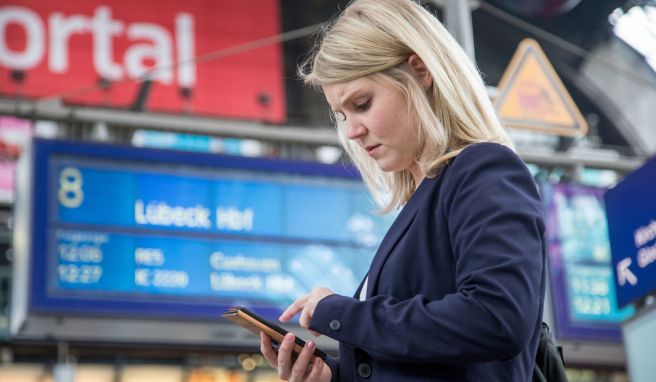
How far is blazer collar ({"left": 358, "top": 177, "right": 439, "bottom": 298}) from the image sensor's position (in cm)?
225

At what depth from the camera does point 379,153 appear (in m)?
2.31

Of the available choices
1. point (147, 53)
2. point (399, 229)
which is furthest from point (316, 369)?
point (147, 53)

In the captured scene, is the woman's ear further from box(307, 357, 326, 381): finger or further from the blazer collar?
box(307, 357, 326, 381): finger

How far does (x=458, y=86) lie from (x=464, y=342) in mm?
500

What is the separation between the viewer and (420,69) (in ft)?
7.57

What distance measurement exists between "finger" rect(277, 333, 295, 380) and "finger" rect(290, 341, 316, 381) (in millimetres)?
13

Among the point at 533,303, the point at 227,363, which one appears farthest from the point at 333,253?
the point at 533,303

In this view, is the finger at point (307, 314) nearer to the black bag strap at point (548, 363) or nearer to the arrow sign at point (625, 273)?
the black bag strap at point (548, 363)

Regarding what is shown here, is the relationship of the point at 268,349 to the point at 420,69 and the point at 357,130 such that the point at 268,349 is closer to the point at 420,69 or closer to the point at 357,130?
the point at 357,130

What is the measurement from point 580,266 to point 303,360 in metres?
7.76

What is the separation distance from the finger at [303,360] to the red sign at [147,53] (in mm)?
13148

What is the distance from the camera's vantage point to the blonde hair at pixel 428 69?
7.41ft

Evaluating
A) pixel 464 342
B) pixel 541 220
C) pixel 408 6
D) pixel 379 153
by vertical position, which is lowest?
pixel 464 342

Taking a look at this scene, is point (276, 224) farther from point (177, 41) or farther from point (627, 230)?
point (177, 41)
